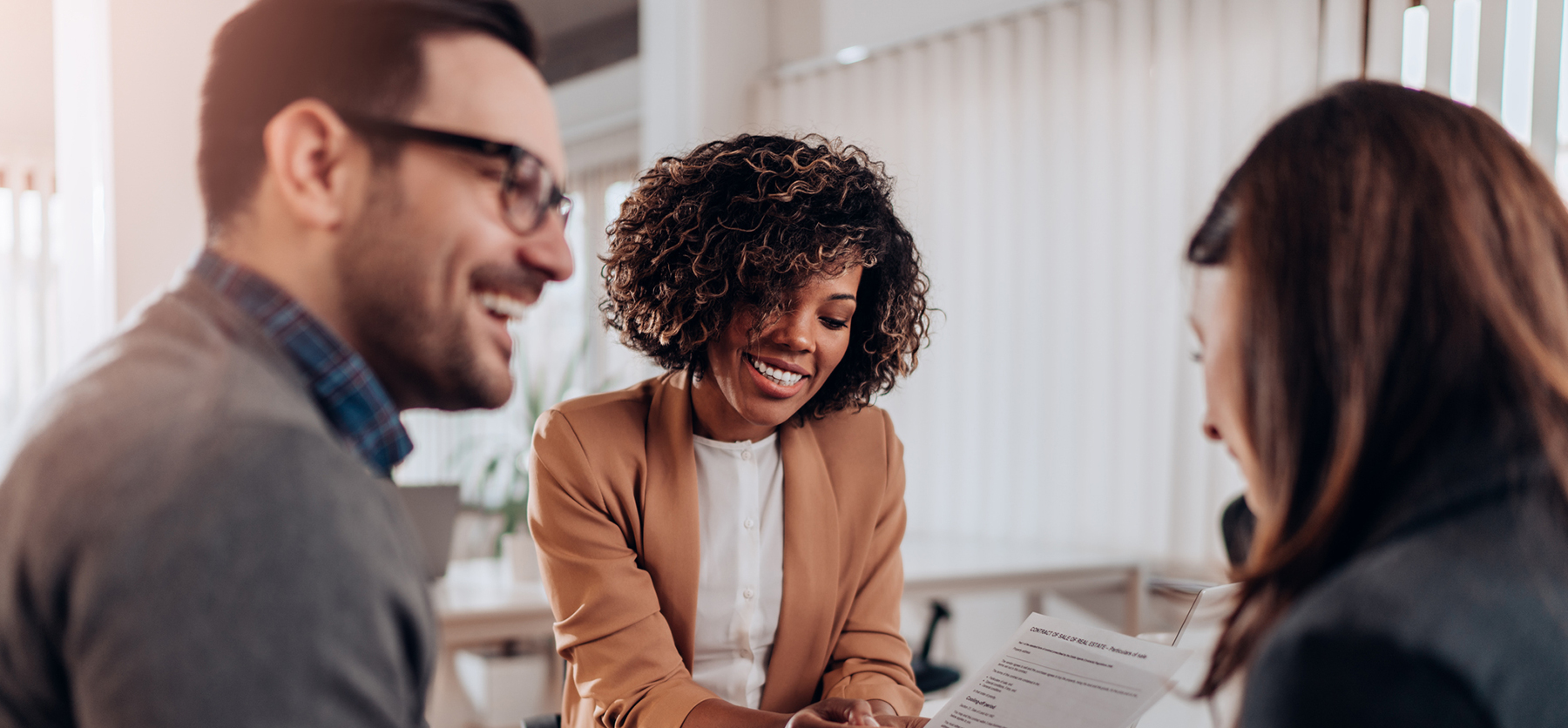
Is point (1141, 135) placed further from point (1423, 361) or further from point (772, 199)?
point (1423, 361)

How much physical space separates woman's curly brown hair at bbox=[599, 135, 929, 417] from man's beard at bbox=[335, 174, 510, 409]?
27.7 inches

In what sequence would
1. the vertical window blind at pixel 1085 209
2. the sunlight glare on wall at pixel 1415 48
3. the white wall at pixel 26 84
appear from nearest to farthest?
1. the sunlight glare on wall at pixel 1415 48
2. the vertical window blind at pixel 1085 209
3. the white wall at pixel 26 84

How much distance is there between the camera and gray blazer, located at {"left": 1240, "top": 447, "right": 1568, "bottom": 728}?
1.82 feet

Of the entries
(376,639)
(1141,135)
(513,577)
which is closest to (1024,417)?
(1141,135)

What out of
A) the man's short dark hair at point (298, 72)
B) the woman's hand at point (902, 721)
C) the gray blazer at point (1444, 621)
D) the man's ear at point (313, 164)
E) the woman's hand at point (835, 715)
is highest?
the man's short dark hair at point (298, 72)

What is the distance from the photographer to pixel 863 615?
4.94 feet

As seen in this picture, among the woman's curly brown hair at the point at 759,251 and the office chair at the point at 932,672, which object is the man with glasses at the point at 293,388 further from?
the office chair at the point at 932,672

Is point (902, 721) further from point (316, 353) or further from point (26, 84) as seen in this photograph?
point (26, 84)

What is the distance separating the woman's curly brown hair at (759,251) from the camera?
55.4 inches

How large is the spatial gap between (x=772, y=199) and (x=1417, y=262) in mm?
888

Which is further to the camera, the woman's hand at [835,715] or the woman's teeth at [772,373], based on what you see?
the woman's teeth at [772,373]

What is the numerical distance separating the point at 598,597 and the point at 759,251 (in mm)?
488

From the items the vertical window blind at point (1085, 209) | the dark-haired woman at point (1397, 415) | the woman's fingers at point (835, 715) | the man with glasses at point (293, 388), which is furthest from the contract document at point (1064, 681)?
the vertical window blind at point (1085, 209)

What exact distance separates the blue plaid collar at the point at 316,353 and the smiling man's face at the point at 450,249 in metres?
0.02
